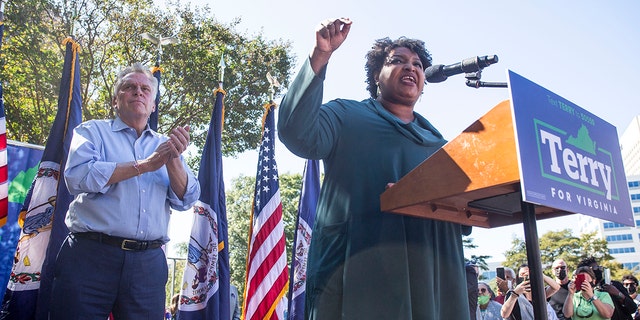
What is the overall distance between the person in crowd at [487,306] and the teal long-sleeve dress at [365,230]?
454cm

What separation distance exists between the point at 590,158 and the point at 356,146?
83 cm

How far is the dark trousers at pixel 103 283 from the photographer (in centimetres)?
235

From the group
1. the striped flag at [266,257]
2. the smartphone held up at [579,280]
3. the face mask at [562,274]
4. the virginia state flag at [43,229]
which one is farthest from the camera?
the face mask at [562,274]

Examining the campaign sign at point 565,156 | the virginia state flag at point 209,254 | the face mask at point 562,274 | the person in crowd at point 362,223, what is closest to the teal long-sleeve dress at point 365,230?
the person in crowd at point 362,223

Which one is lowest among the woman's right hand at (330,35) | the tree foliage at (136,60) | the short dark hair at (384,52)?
the woman's right hand at (330,35)

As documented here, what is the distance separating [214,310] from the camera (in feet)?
17.4

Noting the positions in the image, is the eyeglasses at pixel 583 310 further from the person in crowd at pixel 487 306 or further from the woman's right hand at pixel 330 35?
the woman's right hand at pixel 330 35

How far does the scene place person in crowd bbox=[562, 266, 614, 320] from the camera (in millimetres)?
6094

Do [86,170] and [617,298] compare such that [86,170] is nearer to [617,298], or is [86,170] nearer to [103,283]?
[103,283]

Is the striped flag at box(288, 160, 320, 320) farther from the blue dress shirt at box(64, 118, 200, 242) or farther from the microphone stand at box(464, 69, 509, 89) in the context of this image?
the microphone stand at box(464, 69, 509, 89)

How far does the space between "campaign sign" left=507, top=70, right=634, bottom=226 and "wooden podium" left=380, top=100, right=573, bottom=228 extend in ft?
0.19

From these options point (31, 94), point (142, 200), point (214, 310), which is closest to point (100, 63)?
point (31, 94)

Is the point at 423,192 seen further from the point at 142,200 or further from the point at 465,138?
the point at 142,200

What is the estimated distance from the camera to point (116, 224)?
257 centimetres
